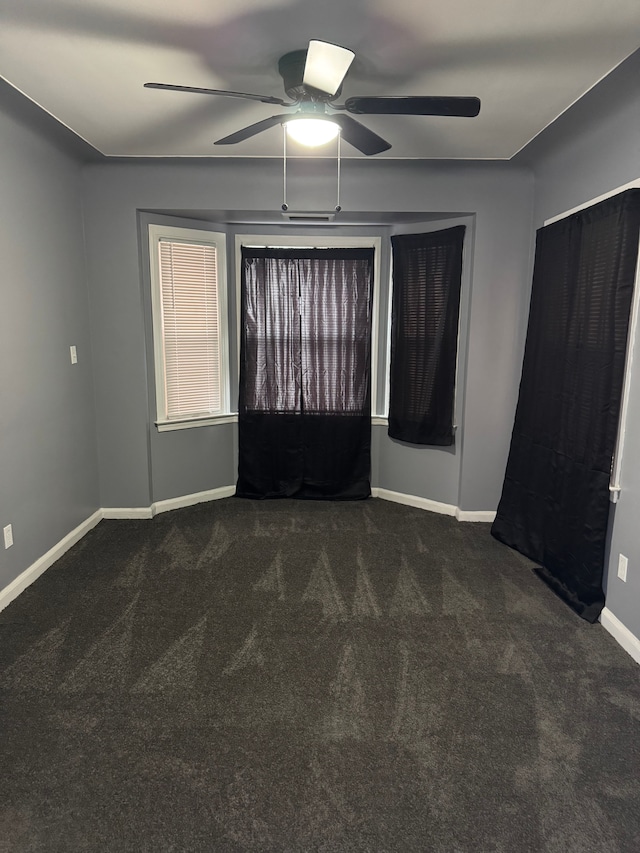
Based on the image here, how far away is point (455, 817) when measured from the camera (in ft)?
5.20

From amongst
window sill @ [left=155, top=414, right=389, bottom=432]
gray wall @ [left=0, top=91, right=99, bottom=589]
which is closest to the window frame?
window sill @ [left=155, top=414, right=389, bottom=432]

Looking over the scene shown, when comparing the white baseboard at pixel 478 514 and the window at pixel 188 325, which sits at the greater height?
the window at pixel 188 325

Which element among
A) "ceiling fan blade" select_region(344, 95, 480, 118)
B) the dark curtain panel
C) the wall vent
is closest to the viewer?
"ceiling fan blade" select_region(344, 95, 480, 118)

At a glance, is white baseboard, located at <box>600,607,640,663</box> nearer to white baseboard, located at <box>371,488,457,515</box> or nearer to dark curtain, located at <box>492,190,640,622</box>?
dark curtain, located at <box>492,190,640,622</box>

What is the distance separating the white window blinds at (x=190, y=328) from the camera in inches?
155

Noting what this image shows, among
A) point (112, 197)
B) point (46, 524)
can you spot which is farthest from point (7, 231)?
point (46, 524)

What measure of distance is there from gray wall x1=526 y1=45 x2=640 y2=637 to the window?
253cm

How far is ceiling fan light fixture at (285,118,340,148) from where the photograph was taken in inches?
85.7

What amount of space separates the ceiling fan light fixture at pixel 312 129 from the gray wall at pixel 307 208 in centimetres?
124

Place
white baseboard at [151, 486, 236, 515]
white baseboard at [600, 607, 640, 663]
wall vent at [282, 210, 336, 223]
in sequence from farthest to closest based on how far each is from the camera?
white baseboard at [151, 486, 236, 515]
wall vent at [282, 210, 336, 223]
white baseboard at [600, 607, 640, 663]

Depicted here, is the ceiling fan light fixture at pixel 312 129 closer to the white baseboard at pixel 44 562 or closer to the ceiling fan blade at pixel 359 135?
the ceiling fan blade at pixel 359 135

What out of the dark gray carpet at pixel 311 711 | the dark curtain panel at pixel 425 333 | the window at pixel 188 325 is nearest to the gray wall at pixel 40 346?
the dark gray carpet at pixel 311 711

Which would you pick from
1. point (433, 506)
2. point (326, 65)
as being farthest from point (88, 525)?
point (326, 65)

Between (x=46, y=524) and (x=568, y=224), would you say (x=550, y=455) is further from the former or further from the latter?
(x=46, y=524)
